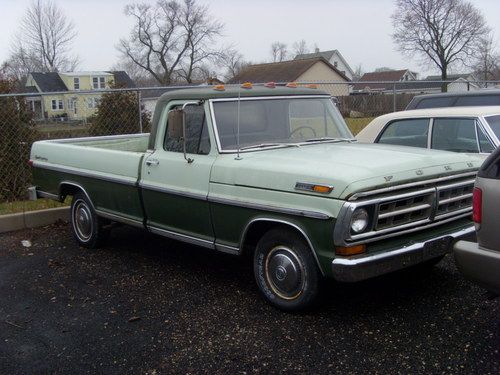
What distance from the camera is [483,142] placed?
6.14 m

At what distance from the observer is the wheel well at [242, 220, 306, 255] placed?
4.25 metres

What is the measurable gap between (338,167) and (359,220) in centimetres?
44

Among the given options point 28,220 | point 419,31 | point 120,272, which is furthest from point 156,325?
point 419,31

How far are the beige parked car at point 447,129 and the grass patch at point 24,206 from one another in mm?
4878

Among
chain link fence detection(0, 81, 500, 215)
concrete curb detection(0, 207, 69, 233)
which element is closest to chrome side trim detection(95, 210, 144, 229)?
concrete curb detection(0, 207, 69, 233)

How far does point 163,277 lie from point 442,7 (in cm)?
5610

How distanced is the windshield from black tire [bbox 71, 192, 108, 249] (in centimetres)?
233

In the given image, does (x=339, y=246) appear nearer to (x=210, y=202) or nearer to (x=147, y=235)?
(x=210, y=202)

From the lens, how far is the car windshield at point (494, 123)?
620 cm

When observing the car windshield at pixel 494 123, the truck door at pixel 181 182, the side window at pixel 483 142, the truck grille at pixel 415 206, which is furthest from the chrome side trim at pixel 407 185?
the car windshield at pixel 494 123

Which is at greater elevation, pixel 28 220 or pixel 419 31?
pixel 419 31

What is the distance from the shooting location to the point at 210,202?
4.79m

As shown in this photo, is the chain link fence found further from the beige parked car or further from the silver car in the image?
the silver car

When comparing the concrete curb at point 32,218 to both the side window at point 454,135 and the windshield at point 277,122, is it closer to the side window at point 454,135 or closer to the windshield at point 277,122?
the windshield at point 277,122
